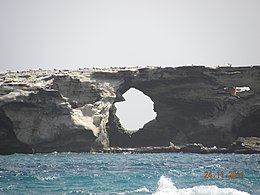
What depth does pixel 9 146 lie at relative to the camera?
158 ft

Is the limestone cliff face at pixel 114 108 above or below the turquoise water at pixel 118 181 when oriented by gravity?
above

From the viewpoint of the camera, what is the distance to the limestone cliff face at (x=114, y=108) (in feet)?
155

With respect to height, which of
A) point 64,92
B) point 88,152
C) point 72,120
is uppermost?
point 64,92

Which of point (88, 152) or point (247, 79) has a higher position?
point (247, 79)

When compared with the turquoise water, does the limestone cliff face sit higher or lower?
higher

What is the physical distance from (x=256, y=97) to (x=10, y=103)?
99.6 feet

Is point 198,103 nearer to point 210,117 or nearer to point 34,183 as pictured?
point 210,117

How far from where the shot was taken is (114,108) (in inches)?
Answer: 2398

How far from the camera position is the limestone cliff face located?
47.1 m

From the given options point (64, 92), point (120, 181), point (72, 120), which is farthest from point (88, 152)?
point (120, 181)

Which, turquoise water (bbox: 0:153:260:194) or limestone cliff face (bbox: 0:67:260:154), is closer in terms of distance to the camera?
turquoise water (bbox: 0:153:260:194)

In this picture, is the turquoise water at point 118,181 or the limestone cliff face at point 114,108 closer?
the turquoise water at point 118,181

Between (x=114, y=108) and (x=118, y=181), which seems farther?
(x=114, y=108)

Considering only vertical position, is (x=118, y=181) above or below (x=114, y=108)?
below
